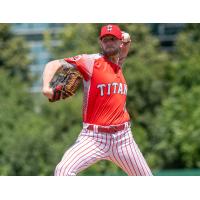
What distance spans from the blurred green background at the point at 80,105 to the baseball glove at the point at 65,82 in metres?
13.5

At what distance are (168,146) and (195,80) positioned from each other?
2.65m

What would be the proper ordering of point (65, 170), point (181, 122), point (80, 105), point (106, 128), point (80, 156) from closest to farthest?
point (65, 170) → point (80, 156) → point (106, 128) → point (80, 105) → point (181, 122)

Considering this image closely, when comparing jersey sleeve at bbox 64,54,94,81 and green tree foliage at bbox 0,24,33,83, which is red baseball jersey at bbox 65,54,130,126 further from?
green tree foliage at bbox 0,24,33,83

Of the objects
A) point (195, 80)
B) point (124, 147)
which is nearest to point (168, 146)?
point (195, 80)

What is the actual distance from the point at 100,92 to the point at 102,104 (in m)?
0.09

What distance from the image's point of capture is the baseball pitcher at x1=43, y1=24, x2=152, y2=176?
520cm

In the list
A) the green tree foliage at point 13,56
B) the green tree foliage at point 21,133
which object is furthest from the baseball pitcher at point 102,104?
the green tree foliage at point 13,56

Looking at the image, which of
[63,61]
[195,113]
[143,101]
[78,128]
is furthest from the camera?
[143,101]

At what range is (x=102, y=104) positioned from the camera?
524cm

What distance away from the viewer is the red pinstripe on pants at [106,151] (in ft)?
16.9

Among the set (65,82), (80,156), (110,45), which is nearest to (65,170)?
(80,156)

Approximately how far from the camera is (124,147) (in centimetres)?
531

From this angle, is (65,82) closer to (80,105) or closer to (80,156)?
(80,156)

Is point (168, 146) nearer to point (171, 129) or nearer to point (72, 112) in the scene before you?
point (171, 129)
